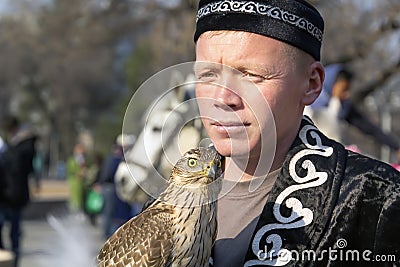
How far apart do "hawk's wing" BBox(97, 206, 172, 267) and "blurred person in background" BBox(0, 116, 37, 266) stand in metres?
10.1

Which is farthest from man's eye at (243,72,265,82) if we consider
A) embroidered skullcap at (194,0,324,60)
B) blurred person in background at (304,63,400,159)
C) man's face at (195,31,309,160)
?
blurred person in background at (304,63,400,159)

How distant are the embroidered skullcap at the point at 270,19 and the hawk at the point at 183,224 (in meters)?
0.38

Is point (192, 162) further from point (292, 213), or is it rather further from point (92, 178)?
point (92, 178)

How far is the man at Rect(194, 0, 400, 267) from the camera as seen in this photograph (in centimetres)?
243

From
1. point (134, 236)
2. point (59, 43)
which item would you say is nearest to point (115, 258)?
point (134, 236)

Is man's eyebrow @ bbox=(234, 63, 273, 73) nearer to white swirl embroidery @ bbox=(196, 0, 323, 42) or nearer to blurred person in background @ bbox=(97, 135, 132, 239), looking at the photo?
white swirl embroidery @ bbox=(196, 0, 323, 42)

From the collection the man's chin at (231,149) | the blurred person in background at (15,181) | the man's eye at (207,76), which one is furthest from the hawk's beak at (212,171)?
the blurred person in background at (15,181)

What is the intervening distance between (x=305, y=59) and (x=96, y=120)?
199 feet

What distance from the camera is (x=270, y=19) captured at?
2.48m

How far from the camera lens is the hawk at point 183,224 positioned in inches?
88.5

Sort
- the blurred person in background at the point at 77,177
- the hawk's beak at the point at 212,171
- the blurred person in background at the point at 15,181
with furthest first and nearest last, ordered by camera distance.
Answer: the blurred person in background at the point at 77,177 < the blurred person in background at the point at 15,181 < the hawk's beak at the point at 212,171

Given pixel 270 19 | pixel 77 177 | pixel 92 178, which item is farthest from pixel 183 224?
pixel 77 177

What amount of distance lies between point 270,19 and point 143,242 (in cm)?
69

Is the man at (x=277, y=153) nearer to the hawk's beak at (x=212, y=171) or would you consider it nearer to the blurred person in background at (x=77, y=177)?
the hawk's beak at (x=212, y=171)
